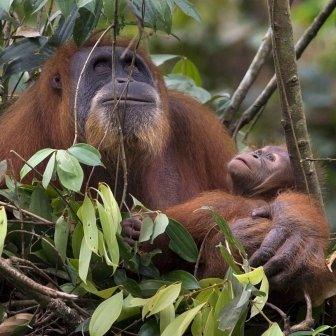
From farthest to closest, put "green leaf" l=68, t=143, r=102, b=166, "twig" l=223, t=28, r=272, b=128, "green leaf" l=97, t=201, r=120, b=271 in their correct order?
"twig" l=223, t=28, r=272, b=128 < "green leaf" l=68, t=143, r=102, b=166 < "green leaf" l=97, t=201, r=120, b=271

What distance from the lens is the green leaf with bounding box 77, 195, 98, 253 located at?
332 cm

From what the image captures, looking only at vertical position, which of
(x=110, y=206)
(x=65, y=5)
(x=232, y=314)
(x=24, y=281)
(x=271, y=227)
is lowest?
(x=271, y=227)

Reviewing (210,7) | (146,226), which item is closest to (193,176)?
(146,226)

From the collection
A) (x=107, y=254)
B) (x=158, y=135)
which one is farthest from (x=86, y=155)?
(x=158, y=135)

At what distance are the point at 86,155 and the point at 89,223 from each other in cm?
25

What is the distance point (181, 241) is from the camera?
386 cm

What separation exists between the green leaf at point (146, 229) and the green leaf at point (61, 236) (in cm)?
26

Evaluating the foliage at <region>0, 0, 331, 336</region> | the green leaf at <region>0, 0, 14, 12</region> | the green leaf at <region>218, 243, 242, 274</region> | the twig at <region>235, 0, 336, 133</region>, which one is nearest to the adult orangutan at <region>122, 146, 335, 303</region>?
the foliage at <region>0, 0, 331, 336</region>

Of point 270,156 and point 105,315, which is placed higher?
point 105,315

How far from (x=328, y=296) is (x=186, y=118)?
1.49 meters

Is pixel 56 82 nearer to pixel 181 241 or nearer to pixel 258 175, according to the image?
pixel 258 175

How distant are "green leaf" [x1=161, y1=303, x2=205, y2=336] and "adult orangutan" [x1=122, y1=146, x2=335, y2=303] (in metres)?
0.50

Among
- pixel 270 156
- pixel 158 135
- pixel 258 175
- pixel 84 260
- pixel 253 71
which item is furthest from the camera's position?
pixel 253 71

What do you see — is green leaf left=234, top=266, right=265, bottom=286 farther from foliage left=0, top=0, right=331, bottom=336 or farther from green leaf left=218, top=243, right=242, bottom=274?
green leaf left=218, top=243, right=242, bottom=274
